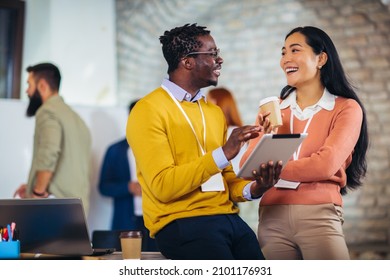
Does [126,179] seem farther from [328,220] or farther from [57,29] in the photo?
[328,220]

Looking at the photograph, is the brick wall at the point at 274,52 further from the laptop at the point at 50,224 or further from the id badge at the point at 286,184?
the laptop at the point at 50,224

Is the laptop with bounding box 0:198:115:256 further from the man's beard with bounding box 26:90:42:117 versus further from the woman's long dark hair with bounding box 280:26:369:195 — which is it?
the man's beard with bounding box 26:90:42:117

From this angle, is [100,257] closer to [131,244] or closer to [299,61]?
[131,244]

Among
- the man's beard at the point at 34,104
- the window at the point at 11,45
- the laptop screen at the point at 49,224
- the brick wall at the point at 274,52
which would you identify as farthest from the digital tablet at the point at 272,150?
the window at the point at 11,45

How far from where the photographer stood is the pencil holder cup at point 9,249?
7.89 ft

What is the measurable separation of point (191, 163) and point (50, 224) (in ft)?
1.78

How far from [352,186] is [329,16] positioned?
2621mm

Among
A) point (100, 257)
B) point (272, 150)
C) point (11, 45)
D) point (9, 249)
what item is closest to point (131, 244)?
point (100, 257)

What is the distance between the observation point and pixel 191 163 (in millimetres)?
2256

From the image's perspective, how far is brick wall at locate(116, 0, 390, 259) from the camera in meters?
4.68

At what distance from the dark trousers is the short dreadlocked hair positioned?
55 centimetres

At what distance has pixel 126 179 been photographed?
4.73 m

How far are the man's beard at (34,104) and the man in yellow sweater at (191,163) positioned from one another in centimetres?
217

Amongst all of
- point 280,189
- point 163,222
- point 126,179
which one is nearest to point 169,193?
point 163,222
